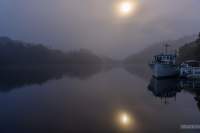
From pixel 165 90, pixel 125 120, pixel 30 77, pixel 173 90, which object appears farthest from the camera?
pixel 30 77

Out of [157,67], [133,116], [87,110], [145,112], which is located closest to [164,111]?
[145,112]

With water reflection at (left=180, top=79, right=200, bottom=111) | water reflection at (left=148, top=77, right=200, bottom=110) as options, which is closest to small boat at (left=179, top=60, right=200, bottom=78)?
water reflection at (left=148, top=77, right=200, bottom=110)

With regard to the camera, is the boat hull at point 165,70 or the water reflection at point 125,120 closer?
the water reflection at point 125,120

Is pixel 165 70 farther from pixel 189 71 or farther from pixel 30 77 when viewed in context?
pixel 30 77

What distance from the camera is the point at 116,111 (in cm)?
2325

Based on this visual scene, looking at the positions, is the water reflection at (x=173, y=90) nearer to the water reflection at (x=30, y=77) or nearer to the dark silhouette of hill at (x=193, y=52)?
the water reflection at (x=30, y=77)

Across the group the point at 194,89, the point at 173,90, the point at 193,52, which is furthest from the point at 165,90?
the point at 193,52

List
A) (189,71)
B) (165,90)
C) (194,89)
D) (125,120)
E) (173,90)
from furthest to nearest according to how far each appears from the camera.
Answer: (189,71) < (165,90) < (173,90) < (194,89) < (125,120)

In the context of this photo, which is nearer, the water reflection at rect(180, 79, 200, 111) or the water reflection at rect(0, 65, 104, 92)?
the water reflection at rect(180, 79, 200, 111)

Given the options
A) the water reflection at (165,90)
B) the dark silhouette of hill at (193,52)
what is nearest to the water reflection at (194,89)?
the water reflection at (165,90)

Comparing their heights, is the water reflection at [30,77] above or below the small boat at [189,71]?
below

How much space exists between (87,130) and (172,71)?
46.8 m

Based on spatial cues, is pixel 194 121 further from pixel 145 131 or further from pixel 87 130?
pixel 87 130

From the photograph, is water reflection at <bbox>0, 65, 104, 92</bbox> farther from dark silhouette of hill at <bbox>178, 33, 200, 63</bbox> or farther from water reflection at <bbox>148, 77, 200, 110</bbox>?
dark silhouette of hill at <bbox>178, 33, 200, 63</bbox>
